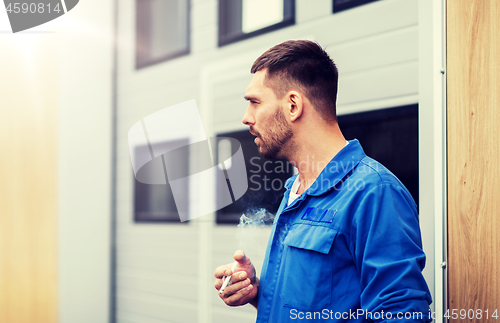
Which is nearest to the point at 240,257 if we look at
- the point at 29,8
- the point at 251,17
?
the point at 251,17

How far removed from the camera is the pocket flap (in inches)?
41.8

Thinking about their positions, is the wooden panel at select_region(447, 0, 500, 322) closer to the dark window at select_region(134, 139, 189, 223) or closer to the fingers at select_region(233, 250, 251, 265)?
the fingers at select_region(233, 250, 251, 265)

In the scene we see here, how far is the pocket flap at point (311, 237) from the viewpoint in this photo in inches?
41.8

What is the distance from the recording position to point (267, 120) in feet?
4.48

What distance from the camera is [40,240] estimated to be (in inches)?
126

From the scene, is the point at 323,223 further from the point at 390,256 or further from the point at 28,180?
the point at 28,180

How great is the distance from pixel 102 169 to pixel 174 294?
1214mm

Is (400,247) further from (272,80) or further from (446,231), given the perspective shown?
(272,80)

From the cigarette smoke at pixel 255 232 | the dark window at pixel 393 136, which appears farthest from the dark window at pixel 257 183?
the dark window at pixel 393 136

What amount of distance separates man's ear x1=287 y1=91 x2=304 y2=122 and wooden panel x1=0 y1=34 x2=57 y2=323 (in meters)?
2.55

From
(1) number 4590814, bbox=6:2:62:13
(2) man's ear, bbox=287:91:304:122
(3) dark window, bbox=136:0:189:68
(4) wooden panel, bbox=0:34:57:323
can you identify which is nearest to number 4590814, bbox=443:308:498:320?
(2) man's ear, bbox=287:91:304:122

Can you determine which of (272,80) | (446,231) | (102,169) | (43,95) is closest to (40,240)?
(102,169)

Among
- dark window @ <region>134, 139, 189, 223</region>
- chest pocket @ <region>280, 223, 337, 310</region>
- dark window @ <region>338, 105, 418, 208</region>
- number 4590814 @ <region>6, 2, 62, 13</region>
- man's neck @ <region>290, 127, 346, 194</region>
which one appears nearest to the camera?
chest pocket @ <region>280, 223, 337, 310</region>

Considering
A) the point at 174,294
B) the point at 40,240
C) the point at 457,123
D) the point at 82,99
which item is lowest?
the point at 174,294
